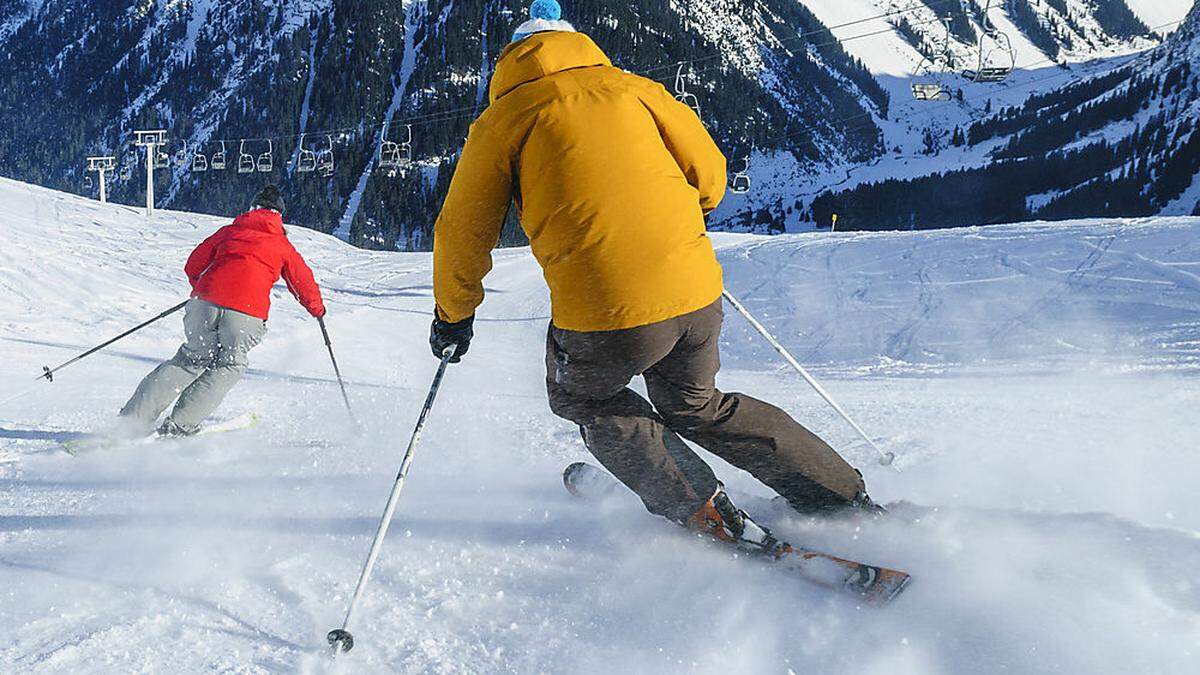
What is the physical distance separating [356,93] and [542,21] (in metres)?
142

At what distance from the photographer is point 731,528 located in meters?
2.63

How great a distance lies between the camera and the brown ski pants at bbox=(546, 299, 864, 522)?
2.41m

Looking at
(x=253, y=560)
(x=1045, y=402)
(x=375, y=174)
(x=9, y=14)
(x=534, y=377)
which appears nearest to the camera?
(x=253, y=560)

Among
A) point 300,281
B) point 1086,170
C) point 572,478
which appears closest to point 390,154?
point 300,281

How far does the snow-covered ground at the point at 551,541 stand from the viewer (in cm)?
210

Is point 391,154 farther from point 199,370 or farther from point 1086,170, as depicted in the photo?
point 1086,170

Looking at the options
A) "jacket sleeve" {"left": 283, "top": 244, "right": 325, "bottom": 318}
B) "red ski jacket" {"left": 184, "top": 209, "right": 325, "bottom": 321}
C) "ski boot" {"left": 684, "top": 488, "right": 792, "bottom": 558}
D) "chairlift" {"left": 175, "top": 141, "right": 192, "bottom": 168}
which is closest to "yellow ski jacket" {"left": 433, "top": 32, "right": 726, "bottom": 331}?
"ski boot" {"left": 684, "top": 488, "right": 792, "bottom": 558}

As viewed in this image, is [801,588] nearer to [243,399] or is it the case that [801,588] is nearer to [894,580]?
[894,580]

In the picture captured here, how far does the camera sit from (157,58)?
156250 mm

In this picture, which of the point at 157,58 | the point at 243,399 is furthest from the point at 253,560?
the point at 157,58

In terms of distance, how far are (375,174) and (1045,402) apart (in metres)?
117

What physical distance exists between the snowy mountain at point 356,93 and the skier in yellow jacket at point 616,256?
100 m

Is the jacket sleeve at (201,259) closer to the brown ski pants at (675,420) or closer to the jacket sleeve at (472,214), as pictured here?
the jacket sleeve at (472,214)

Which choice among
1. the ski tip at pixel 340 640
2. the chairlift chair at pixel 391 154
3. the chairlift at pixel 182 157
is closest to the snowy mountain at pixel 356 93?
the chairlift at pixel 182 157
